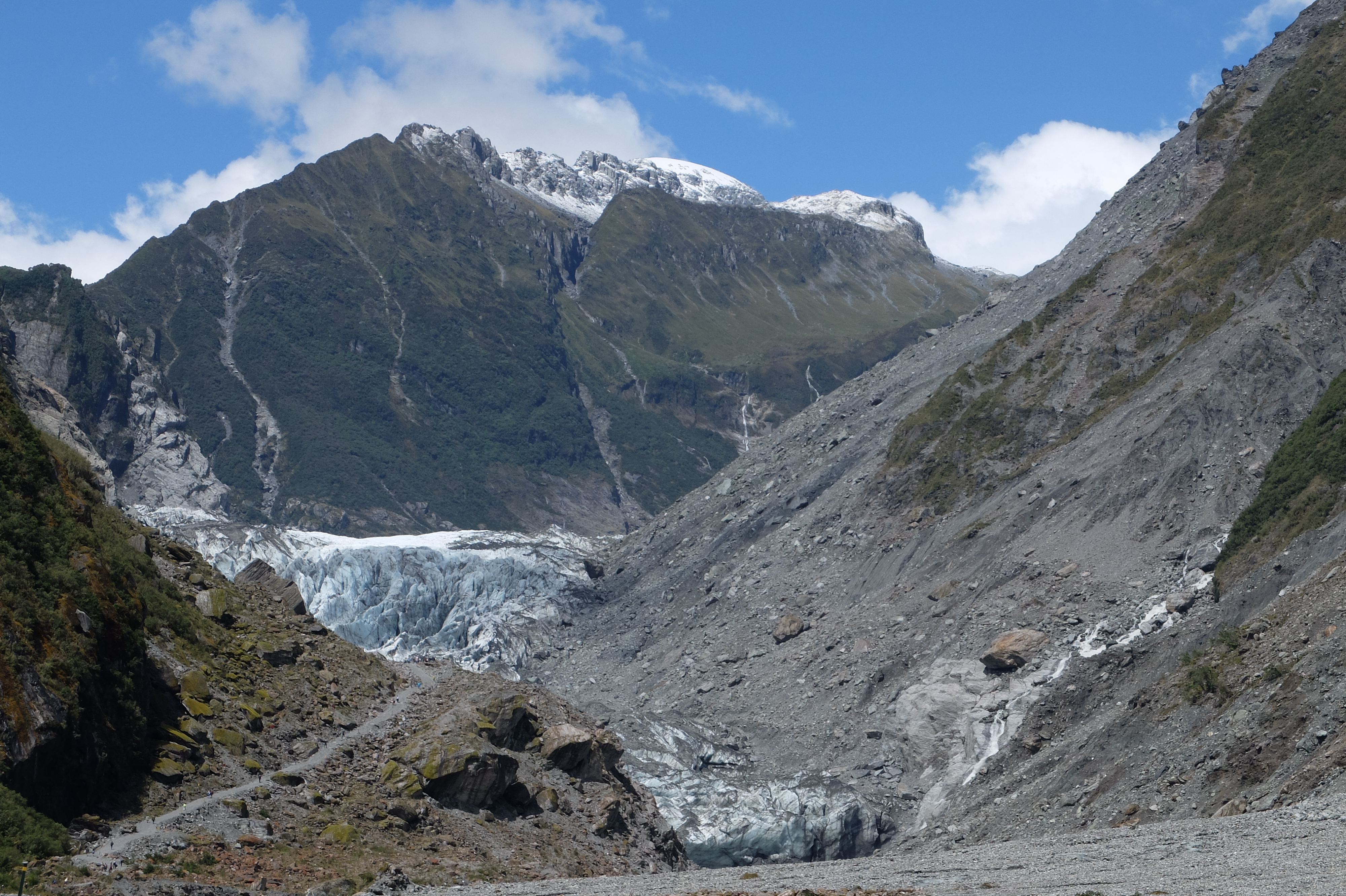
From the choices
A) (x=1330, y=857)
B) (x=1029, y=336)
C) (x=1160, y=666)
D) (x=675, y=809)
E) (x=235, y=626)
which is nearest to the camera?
(x=1330, y=857)

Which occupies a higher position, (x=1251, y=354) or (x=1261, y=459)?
(x=1251, y=354)

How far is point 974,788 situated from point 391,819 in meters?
25.7

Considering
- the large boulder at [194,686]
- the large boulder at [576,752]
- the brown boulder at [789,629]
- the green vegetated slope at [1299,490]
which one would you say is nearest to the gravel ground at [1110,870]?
the large boulder at [576,752]

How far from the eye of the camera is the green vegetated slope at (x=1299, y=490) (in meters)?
45.4

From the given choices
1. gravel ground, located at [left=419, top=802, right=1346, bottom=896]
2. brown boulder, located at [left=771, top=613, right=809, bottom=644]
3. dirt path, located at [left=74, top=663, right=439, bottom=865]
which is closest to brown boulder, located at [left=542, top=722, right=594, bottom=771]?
dirt path, located at [left=74, top=663, right=439, bottom=865]

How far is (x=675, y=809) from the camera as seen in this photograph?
46.9 m

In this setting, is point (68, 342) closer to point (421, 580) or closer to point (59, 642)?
point (421, 580)

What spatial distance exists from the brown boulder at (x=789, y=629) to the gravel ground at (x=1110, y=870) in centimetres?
3816

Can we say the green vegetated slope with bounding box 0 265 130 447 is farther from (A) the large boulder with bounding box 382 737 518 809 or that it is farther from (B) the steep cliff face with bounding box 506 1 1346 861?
(A) the large boulder with bounding box 382 737 518 809

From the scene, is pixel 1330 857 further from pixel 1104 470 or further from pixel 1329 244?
pixel 1329 244

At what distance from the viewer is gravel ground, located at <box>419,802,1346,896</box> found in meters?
18.7

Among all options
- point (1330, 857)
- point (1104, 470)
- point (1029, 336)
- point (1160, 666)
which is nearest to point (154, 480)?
point (1029, 336)

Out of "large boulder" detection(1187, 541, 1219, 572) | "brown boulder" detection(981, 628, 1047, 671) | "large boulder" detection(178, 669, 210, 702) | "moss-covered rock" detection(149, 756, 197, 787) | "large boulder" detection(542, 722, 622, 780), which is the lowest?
"brown boulder" detection(981, 628, 1047, 671)

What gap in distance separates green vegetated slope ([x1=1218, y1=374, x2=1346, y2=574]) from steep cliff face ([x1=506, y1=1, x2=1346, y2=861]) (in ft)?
0.61
